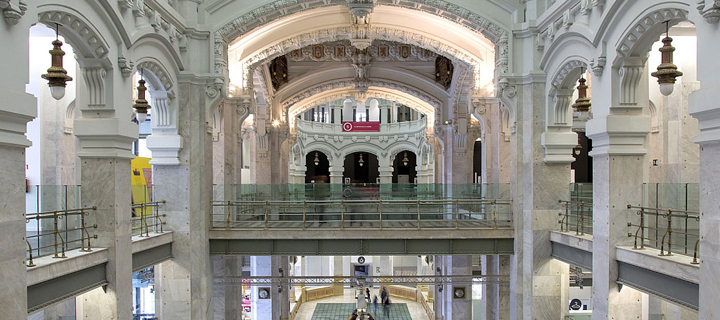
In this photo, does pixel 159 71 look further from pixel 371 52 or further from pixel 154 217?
pixel 371 52

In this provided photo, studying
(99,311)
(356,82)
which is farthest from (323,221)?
(356,82)

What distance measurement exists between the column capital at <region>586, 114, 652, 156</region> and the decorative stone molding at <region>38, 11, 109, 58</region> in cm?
738

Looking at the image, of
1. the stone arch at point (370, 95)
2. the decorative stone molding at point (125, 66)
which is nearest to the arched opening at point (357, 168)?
the stone arch at point (370, 95)

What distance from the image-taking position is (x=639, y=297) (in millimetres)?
8125

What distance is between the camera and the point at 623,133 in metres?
8.06

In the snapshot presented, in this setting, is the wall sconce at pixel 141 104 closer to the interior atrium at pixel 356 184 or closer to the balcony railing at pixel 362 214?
the interior atrium at pixel 356 184

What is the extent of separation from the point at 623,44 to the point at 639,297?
3.74 m

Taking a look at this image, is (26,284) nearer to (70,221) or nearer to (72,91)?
(70,221)

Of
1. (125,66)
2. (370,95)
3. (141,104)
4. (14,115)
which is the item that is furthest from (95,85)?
(370,95)

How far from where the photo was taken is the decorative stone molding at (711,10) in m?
5.55

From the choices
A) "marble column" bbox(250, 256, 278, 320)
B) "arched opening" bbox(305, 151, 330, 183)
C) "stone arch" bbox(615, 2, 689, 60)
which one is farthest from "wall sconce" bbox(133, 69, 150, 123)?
"arched opening" bbox(305, 151, 330, 183)

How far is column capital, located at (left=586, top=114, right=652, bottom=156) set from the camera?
802 cm

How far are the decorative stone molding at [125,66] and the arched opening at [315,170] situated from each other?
31233 mm

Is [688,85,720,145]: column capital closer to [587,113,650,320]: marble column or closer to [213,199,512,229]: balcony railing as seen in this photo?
[587,113,650,320]: marble column
